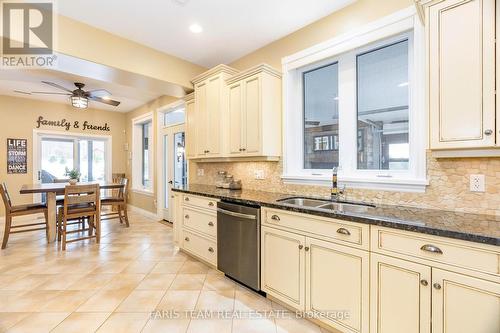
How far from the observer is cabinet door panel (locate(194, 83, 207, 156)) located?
3387 millimetres

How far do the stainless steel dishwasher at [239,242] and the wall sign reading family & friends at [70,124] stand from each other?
5.40m

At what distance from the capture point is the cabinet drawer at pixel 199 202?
2.75 meters

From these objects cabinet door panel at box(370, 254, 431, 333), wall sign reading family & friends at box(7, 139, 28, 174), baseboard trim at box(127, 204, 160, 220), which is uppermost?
wall sign reading family & friends at box(7, 139, 28, 174)

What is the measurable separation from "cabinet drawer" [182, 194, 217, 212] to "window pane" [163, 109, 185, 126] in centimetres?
210

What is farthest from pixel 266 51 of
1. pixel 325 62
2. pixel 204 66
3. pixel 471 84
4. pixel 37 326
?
pixel 37 326

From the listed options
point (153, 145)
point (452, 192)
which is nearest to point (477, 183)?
point (452, 192)

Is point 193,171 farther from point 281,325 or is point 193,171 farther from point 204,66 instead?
point 281,325

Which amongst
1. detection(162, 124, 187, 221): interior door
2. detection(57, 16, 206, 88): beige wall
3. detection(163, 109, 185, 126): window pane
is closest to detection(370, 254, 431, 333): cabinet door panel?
detection(57, 16, 206, 88): beige wall

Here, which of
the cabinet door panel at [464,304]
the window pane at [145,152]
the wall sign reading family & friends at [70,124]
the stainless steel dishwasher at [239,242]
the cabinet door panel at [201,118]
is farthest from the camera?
the window pane at [145,152]

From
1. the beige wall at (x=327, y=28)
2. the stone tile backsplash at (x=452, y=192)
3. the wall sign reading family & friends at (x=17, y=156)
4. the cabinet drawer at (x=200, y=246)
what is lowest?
the cabinet drawer at (x=200, y=246)

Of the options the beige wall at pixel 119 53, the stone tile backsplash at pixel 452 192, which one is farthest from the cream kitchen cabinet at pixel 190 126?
the stone tile backsplash at pixel 452 192

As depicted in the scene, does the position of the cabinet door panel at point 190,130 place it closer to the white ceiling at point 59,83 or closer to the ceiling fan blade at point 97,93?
the ceiling fan blade at point 97,93

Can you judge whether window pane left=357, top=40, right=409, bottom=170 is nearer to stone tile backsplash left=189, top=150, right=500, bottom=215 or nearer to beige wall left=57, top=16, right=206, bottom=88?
stone tile backsplash left=189, top=150, right=500, bottom=215

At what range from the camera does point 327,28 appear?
2465mm
